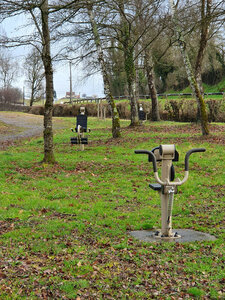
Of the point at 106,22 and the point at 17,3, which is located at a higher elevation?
the point at 106,22

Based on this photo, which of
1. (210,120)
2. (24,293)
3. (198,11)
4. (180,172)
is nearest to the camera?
(24,293)

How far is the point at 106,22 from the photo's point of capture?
21.0 m

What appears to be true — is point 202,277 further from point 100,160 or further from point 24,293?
point 100,160

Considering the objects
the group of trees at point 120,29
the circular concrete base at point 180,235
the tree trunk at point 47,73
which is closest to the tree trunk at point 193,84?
the group of trees at point 120,29

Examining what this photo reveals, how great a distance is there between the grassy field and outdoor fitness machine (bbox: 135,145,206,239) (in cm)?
37

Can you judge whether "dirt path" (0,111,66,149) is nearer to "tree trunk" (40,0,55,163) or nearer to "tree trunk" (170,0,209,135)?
"tree trunk" (40,0,55,163)

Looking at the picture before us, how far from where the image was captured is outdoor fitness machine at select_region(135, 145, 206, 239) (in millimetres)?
6025

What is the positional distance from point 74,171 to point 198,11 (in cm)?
756

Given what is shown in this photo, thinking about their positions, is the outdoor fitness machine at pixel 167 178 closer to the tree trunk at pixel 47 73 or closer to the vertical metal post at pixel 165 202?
the vertical metal post at pixel 165 202

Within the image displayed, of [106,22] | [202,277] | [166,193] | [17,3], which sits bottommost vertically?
[202,277]

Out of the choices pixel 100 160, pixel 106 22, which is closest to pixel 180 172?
pixel 100 160

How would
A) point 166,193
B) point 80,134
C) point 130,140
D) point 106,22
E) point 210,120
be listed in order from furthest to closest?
point 210,120 < point 106,22 < point 130,140 < point 80,134 < point 166,193

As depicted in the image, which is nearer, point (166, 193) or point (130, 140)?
point (166, 193)

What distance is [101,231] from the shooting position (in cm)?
697
